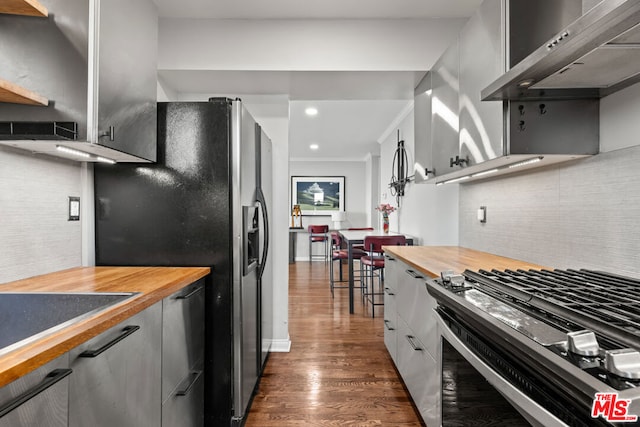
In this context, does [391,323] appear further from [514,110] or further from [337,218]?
[337,218]

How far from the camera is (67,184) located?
171cm

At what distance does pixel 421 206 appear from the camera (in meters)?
4.22

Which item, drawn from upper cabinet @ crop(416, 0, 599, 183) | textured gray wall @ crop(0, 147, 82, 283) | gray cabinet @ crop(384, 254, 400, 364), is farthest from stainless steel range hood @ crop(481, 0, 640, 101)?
textured gray wall @ crop(0, 147, 82, 283)

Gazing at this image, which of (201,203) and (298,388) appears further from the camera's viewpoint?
(298,388)

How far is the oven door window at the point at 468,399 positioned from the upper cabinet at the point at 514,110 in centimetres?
93

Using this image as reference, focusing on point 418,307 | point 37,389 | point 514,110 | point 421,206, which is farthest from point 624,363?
point 421,206

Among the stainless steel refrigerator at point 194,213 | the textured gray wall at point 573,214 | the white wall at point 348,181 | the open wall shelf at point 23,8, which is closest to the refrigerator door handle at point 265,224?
the stainless steel refrigerator at point 194,213

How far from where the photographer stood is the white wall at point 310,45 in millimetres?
2559

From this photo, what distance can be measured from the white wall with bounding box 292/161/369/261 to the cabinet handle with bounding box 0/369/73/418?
795 cm

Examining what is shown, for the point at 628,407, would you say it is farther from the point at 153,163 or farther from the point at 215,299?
the point at 153,163

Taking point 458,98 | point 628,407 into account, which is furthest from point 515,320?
point 458,98

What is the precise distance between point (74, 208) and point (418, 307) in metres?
1.88

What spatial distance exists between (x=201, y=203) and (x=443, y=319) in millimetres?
1296

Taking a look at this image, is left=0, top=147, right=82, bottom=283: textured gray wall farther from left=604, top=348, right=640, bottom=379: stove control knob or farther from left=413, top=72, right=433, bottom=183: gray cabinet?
left=413, top=72, right=433, bottom=183: gray cabinet
